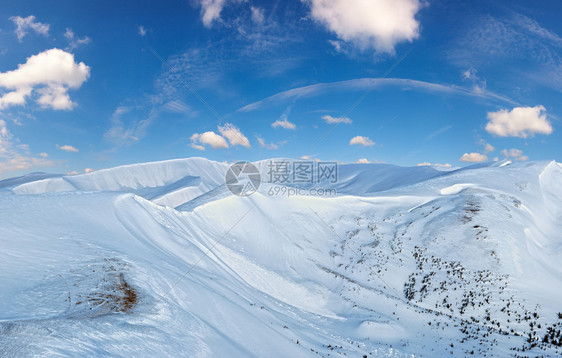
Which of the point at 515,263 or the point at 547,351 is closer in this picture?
the point at 547,351

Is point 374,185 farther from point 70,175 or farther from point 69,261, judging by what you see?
point 70,175

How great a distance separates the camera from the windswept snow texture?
7.30 meters

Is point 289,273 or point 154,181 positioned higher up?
point 154,181

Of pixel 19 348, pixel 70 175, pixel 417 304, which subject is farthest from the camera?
pixel 70 175

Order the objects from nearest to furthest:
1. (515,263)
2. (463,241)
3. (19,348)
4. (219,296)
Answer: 1. (19,348)
2. (219,296)
3. (515,263)
4. (463,241)

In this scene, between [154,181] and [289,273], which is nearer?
[289,273]

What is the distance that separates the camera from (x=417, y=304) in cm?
2120

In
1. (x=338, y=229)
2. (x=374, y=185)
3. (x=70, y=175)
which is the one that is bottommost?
(x=70, y=175)

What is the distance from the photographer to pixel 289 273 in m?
24.3

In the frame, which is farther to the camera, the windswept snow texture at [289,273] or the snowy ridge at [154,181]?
the snowy ridge at [154,181]

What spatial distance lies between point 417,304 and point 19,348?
23746 millimetres

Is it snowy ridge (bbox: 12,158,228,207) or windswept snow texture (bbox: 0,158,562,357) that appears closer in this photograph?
windswept snow texture (bbox: 0,158,562,357)

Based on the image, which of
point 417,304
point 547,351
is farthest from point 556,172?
point 547,351

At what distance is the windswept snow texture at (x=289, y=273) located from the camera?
730 cm
